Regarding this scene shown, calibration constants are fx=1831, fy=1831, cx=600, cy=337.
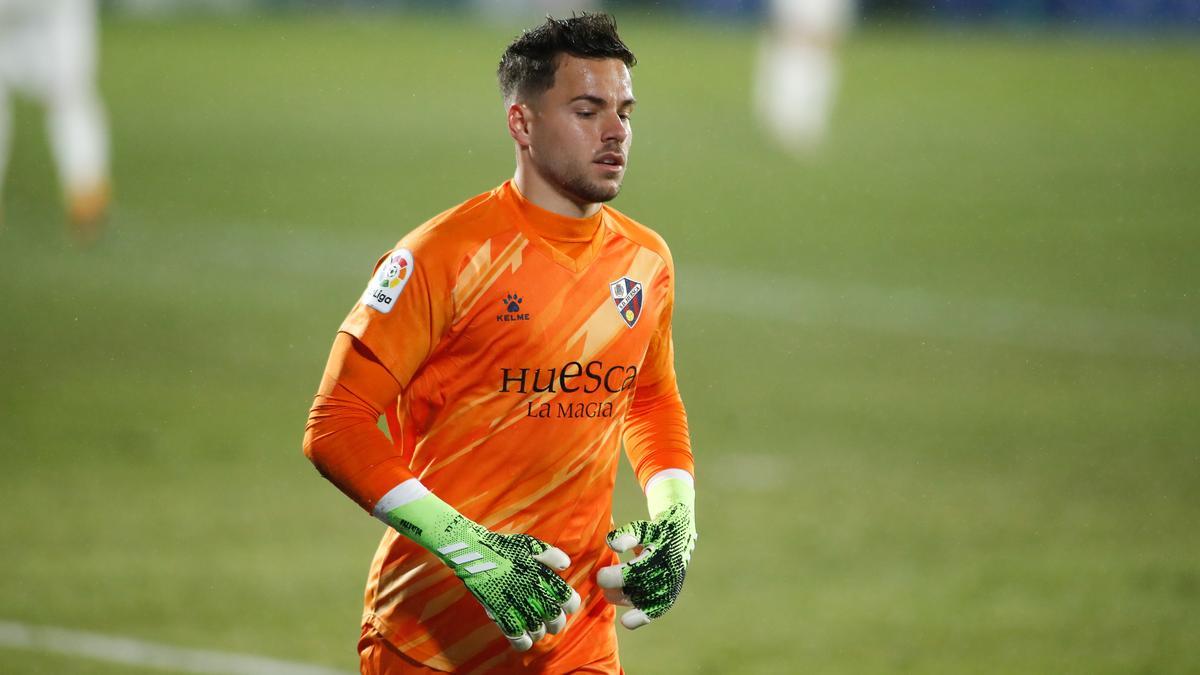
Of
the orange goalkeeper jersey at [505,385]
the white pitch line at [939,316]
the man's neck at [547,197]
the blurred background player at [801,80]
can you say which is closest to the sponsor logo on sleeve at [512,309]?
the orange goalkeeper jersey at [505,385]

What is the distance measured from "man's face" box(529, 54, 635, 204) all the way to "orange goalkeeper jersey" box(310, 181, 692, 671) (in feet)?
0.46

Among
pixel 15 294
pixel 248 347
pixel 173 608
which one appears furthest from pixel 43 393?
pixel 173 608

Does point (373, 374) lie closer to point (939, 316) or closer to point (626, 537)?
point (626, 537)

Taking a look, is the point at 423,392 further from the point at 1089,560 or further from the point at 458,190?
the point at 458,190

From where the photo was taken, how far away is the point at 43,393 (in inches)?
438

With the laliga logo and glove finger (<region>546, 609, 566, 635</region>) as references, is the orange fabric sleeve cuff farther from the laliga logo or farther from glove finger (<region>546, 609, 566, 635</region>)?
glove finger (<region>546, 609, 566, 635</region>)

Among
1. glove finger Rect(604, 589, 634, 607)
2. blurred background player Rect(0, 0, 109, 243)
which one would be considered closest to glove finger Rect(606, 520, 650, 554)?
glove finger Rect(604, 589, 634, 607)

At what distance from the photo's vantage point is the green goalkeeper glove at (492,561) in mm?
4020

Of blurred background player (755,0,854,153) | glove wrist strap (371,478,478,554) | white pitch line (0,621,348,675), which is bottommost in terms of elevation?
blurred background player (755,0,854,153)

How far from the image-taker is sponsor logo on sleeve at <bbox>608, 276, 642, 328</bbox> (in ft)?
14.4

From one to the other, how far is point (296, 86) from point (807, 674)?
21.2m

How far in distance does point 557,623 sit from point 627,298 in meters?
0.82

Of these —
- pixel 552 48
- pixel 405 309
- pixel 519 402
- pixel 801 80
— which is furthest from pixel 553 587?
pixel 801 80

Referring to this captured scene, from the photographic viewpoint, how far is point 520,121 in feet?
14.0
